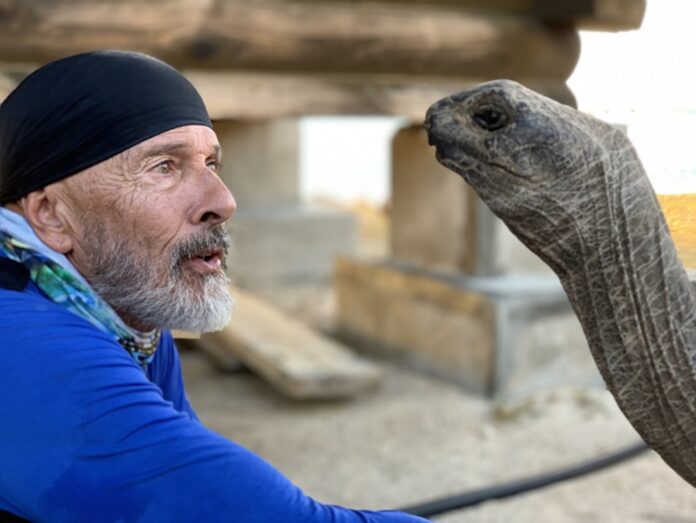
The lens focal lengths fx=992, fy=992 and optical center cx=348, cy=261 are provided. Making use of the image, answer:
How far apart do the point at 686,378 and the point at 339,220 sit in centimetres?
561

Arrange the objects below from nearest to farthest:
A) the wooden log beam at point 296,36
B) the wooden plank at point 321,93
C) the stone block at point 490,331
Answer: the wooden log beam at point 296,36 → the wooden plank at point 321,93 → the stone block at point 490,331

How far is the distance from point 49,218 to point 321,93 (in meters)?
2.42

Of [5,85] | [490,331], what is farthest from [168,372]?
[490,331]

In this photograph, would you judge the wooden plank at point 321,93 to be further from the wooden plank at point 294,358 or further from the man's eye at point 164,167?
the man's eye at point 164,167

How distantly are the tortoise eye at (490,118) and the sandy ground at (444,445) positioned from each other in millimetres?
2138

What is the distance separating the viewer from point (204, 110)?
1.54 meters

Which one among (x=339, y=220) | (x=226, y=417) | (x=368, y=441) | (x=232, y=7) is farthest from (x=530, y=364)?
(x=339, y=220)

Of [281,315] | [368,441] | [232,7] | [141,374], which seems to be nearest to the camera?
[141,374]

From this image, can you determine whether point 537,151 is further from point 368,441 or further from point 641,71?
Answer: point 368,441

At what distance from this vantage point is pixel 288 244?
6668 millimetres

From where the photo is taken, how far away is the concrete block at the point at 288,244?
6508mm

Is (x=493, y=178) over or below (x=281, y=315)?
over

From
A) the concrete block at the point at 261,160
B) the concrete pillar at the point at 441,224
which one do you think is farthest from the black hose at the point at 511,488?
the concrete block at the point at 261,160

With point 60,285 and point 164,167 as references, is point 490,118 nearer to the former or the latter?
point 164,167
